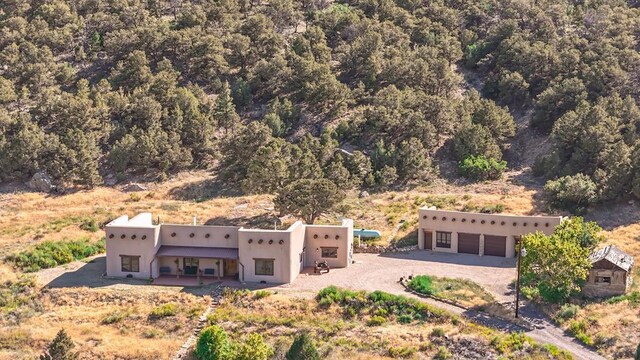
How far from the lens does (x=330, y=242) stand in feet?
163

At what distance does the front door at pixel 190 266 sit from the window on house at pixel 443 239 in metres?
17.9

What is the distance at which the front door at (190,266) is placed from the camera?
159ft

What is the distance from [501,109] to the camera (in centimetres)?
7594

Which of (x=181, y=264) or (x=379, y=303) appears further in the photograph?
(x=181, y=264)

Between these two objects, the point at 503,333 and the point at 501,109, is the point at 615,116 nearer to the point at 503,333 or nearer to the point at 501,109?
the point at 501,109

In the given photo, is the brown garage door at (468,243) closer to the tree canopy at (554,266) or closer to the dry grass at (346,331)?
Answer: the tree canopy at (554,266)

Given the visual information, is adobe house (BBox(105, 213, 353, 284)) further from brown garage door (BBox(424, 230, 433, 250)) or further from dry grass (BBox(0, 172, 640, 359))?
brown garage door (BBox(424, 230, 433, 250))

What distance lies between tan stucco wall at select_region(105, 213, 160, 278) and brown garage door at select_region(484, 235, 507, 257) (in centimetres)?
2341

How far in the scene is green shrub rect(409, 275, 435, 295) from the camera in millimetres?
44328

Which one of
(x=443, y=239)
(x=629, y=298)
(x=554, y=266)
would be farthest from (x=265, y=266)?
(x=629, y=298)

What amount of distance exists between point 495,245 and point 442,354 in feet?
54.0

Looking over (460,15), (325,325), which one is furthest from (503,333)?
(460,15)

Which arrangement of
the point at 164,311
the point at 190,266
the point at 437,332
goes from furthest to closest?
the point at 190,266 < the point at 164,311 < the point at 437,332

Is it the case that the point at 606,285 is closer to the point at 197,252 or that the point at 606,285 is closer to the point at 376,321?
the point at 376,321
